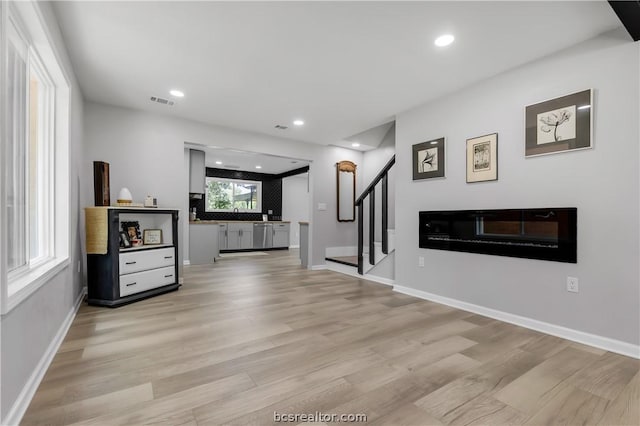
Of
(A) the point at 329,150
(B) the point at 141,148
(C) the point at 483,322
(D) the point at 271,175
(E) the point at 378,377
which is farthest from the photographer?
(D) the point at 271,175

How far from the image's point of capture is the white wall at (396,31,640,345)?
220 cm

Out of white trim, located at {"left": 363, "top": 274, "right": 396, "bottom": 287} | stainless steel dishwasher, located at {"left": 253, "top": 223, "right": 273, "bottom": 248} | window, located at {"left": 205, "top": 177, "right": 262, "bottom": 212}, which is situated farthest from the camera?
window, located at {"left": 205, "top": 177, "right": 262, "bottom": 212}

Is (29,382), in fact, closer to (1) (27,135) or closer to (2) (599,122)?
(1) (27,135)

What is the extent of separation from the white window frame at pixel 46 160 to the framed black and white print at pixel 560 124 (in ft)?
11.5

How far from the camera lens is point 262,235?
8.45 m

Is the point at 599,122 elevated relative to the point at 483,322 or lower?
elevated

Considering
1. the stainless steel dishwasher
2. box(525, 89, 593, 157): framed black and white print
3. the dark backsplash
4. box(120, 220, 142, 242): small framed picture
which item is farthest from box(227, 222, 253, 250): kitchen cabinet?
box(525, 89, 593, 157): framed black and white print

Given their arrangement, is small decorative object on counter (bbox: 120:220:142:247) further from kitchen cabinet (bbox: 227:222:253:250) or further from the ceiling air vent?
kitchen cabinet (bbox: 227:222:253:250)

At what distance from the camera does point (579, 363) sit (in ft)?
6.64

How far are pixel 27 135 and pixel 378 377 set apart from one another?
2.79 meters

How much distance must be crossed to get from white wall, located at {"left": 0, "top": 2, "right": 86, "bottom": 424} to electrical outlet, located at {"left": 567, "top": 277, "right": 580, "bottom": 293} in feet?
11.7

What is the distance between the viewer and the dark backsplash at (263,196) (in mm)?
8391

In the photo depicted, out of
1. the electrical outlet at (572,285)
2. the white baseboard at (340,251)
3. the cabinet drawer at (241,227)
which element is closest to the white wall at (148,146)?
the white baseboard at (340,251)

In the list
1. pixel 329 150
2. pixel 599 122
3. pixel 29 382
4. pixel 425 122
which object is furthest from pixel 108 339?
pixel 329 150
